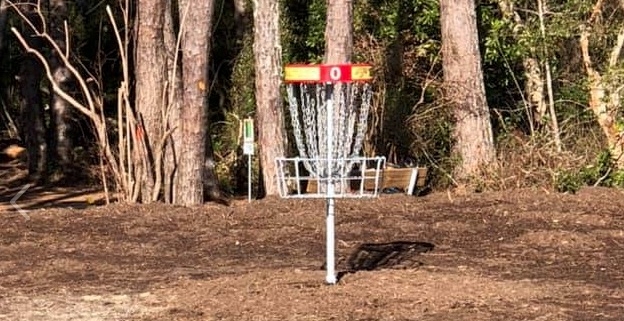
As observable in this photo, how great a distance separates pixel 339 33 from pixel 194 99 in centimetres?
268

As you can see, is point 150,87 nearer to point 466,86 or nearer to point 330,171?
point 466,86

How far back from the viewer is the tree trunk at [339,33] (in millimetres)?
16516

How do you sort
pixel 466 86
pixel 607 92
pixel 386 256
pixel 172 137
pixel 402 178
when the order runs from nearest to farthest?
pixel 386 256
pixel 172 137
pixel 402 178
pixel 466 86
pixel 607 92

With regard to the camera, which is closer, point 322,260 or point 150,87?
point 322,260

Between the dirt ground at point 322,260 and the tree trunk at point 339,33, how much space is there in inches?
86.7

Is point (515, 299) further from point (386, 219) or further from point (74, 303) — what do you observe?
point (386, 219)

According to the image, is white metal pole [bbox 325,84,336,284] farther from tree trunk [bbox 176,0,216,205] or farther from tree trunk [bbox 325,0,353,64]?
tree trunk [bbox 325,0,353,64]

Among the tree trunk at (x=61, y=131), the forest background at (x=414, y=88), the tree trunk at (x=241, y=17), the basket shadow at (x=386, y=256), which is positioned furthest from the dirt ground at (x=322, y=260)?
the tree trunk at (x=61, y=131)

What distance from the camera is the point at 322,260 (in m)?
11.1

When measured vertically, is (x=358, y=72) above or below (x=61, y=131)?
above

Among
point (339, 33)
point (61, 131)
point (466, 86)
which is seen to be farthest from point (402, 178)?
point (61, 131)

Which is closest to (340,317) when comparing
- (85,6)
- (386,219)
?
(386,219)

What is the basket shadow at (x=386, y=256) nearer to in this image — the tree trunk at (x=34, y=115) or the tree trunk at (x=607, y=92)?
the tree trunk at (x=607, y=92)

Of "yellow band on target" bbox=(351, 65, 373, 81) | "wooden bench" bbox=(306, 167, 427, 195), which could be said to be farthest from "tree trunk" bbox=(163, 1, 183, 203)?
"yellow band on target" bbox=(351, 65, 373, 81)
